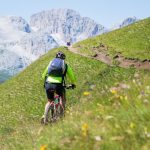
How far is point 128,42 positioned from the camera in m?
57.8

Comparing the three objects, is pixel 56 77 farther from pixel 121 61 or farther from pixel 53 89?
pixel 121 61

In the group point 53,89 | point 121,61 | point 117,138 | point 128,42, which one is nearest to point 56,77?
point 53,89

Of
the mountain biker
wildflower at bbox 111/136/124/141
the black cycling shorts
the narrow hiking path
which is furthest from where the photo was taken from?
the narrow hiking path

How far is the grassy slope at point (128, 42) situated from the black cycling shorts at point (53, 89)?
101 ft

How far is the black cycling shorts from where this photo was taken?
18.5 m

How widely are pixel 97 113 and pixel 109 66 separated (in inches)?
1548

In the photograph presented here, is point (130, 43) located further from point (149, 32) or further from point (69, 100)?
point (69, 100)

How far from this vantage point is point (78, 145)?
6.94 meters

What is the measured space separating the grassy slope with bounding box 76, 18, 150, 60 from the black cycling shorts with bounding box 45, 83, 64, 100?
30.7 metres

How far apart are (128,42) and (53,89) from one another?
40.3m

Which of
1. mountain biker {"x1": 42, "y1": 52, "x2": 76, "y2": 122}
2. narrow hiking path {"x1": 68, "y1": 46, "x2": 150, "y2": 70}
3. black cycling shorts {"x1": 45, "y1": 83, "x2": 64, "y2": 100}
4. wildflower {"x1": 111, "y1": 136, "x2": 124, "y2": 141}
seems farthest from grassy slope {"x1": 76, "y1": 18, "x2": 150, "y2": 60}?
wildflower {"x1": 111, "y1": 136, "x2": 124, "y2": 141}

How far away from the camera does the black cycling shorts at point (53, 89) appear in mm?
18516

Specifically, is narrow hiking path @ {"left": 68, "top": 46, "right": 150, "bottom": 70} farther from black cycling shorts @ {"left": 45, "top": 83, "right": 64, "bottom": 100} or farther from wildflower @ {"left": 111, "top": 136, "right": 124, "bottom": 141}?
wildflower @ {"left": 111, "top": 136, "right": 124, "bottom": 141}

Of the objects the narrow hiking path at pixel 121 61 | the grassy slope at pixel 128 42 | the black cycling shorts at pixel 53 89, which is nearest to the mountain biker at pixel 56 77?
the black cycling shorts at pixel 53 89
